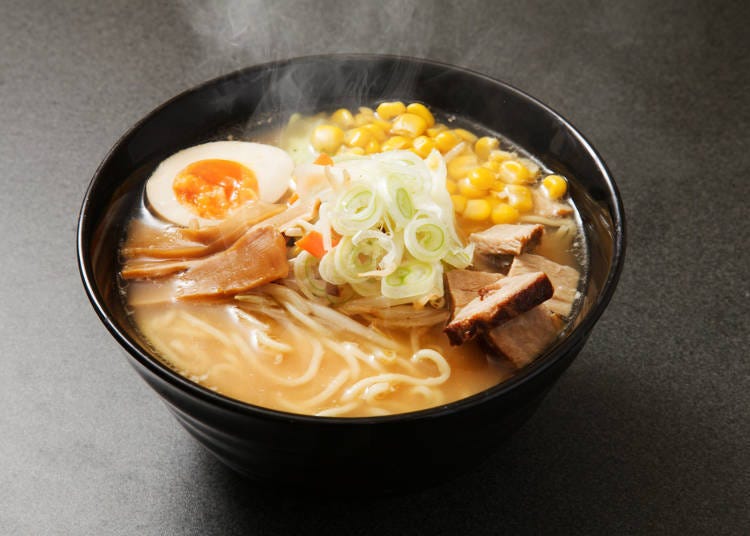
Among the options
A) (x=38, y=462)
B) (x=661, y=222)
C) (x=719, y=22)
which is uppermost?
(x=719, y=22)

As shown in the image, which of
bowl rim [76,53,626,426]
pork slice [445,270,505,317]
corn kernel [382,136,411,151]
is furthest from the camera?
corn kernel [382,136,411,151]

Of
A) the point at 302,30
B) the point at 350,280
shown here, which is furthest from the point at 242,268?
the point at 302,30

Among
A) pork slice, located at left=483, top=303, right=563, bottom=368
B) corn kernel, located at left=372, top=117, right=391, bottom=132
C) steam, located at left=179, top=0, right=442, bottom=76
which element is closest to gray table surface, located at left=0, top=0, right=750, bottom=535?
steam, located at left=179, top=0, right=442, bottom=76

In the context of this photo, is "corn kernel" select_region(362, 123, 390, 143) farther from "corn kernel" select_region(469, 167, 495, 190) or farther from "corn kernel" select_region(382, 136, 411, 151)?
"corn kernel" select_region(469, 167, 495, 190)

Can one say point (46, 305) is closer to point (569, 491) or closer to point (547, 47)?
point (569, 491)

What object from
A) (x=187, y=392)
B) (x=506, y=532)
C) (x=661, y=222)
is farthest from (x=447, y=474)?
(x=661, y=222)

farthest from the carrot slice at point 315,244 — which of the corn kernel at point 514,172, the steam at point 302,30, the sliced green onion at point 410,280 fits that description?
the steam at point 302,30
